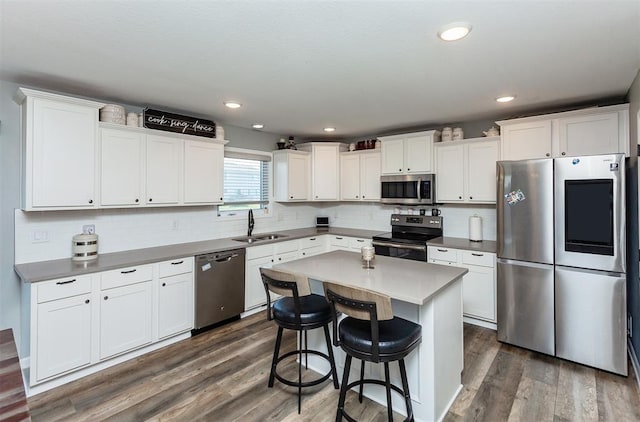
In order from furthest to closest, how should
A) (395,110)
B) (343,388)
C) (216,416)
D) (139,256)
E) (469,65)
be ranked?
1. (395,110)
2. (139,256)
3. (469,65)
4. (216,416)
5. (343,388)

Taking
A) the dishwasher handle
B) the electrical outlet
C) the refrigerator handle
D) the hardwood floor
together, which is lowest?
the hardwood floor

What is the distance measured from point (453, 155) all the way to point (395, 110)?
107cm

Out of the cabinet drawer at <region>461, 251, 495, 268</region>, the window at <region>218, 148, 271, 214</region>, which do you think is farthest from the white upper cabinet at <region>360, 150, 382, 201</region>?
the cabinet drawer at <region>461, 251, 495, 268</region>

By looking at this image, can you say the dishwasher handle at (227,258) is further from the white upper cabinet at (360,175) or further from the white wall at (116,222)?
the white upper cabinet at (360,175)

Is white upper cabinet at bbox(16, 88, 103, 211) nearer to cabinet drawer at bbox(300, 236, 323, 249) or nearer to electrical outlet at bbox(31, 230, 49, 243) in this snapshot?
electrical outlet at bbox(31, 230, 49, 243)

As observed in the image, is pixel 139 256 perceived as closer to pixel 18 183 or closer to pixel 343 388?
pixel 18 183

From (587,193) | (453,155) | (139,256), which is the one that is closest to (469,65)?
(587,193)

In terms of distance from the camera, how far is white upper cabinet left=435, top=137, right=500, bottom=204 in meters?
3.83

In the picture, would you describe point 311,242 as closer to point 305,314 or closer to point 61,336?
point 305,314

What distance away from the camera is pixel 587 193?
275cm

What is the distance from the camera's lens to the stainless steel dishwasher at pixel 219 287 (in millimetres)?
3426

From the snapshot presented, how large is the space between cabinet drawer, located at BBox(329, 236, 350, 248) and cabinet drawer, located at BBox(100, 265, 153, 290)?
2.71 m

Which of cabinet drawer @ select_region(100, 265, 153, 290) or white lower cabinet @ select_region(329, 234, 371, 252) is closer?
cabinet drawer @ select_region(100, 265, 153, 290)

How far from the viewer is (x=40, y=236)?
9.33 ft
